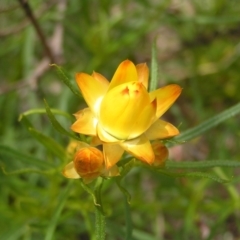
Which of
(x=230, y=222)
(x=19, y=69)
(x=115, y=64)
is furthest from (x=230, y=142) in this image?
(x=19, y=69)

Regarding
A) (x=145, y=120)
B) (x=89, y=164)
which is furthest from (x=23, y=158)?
(x=145, y=120)

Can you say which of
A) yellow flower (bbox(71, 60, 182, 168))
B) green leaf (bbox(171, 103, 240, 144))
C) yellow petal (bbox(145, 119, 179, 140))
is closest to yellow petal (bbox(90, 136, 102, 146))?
yellow flower (bbox(71, 60, 182, 168))

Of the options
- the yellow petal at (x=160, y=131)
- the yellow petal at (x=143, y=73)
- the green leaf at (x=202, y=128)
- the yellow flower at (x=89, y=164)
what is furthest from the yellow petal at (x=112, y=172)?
the green leaf at (x=202, y=128)

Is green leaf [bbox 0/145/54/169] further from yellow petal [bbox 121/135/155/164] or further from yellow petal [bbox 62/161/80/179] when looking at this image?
yellow petal [bbox 121/135/155/164]

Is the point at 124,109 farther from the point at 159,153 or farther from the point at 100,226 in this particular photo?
the point at 100,226

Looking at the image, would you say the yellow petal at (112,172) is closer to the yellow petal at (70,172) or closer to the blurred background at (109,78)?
the yellow petal at (70,172)
